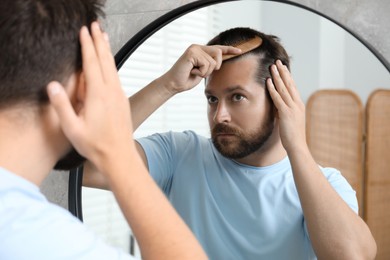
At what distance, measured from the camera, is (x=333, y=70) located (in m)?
0.55

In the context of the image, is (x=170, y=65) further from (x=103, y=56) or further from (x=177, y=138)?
(x=103, y=56)

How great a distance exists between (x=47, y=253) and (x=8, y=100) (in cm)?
13

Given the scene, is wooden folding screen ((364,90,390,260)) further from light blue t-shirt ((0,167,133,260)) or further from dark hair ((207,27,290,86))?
light blue t-shirt ((0,167,133,260))

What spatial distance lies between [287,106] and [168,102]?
0.18 m

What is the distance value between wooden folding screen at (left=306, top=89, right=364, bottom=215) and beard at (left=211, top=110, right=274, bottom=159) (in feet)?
0.19

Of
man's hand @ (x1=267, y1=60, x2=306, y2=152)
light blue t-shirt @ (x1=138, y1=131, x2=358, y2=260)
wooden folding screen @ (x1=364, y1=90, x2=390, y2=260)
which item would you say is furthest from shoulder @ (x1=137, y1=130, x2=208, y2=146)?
wooden folding screen @ (x1=364, y1=90, x2=390, y2=260)

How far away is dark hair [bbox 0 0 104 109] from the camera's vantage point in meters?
0.37

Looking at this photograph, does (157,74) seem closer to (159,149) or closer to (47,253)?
(159,149)

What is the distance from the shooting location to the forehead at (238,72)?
61 centimetres

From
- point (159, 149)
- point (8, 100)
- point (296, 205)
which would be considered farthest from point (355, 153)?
point (8, 100)

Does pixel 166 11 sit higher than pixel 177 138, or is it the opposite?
pixel 166 11

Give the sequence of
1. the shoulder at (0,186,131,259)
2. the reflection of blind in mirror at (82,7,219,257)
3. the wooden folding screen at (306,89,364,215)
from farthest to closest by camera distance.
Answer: the reflection of blind in mirror at (82,7,219,257) → the wooden folding screen at (306,89,364,215) → the shoulder at (0,186,131,259)

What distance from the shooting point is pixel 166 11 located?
72 centimetres

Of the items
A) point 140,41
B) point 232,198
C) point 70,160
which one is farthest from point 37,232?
point 140,41
